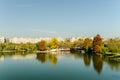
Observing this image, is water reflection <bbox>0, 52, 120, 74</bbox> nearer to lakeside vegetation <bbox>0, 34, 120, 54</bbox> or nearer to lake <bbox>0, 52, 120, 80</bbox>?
lake <bbox>0, 52, 120, 80</bbox>

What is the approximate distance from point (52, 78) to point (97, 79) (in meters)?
2.10

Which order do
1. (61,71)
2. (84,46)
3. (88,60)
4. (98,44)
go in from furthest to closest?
(84,46) → (98,44) → (88,60) → (61,71)

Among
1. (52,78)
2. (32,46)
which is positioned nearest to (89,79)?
(52,78)

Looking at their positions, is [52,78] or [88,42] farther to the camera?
[88,42]

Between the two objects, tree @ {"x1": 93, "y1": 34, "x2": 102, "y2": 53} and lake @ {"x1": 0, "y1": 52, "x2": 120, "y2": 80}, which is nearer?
lake @ {"x1": 0, "y1": 52, "x2": 120, "y2": 80}

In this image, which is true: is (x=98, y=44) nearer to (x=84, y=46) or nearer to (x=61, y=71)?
(x=84, y=46)

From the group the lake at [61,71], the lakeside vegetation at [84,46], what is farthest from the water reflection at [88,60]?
the lakeside vegetation at [84,46]

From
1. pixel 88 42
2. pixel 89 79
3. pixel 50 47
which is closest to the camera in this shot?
pixel 89 79

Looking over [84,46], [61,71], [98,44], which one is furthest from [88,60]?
[84,46]

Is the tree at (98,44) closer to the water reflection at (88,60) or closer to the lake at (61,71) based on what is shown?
the water reflection at (88,60)

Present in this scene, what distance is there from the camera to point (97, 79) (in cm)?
962

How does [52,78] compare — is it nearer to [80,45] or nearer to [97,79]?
[97,79]

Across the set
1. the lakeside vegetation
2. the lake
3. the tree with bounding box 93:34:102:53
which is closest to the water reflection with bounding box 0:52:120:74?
the lake

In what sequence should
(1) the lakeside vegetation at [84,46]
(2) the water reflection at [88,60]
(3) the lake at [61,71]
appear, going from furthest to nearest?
1. (1) the lakeside vegetation at [84,46]
2. (2) the water reflection at [88,60]
3. (3) the lake at [61,71]
